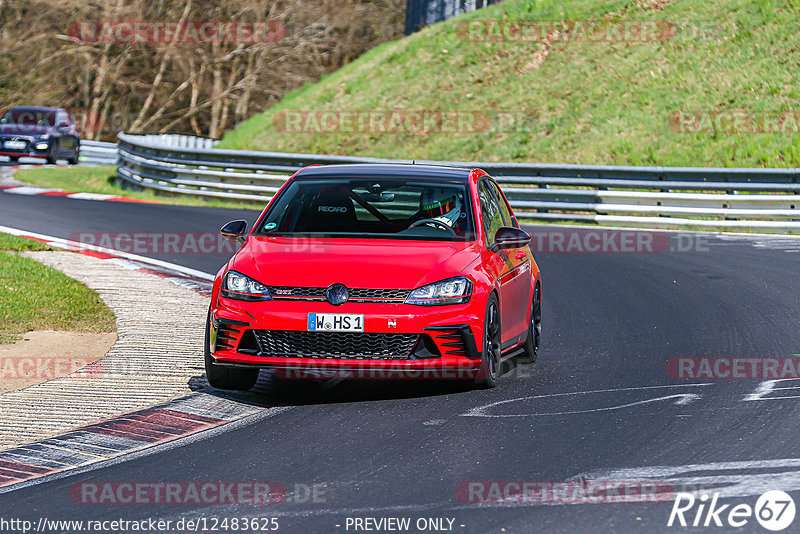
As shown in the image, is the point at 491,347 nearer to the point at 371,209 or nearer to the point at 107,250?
the point at 371,209

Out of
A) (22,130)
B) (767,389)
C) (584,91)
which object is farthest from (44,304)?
(22,130)

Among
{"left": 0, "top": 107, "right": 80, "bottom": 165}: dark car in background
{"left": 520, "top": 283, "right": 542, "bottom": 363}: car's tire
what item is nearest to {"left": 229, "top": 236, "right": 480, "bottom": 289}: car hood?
{"left": 520, "top": 283, "right": 542, "bottom": 363}: car's tire

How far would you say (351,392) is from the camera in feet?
28.1

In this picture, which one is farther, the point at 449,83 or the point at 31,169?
the point at 449,83

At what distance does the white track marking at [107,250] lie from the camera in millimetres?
14641

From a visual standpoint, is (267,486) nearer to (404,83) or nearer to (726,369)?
(726,369)

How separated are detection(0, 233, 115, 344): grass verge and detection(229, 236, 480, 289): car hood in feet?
9.93

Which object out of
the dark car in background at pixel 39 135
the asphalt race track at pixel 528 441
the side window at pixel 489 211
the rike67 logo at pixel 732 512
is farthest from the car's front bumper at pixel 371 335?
the dark car in background at pixel 39 135

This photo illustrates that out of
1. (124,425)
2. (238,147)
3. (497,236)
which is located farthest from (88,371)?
(238,147)

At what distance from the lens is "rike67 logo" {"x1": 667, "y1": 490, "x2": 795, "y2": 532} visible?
521 centimetres

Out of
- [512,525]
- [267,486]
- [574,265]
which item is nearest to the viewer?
[512,525]

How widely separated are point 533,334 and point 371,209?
1660 mm

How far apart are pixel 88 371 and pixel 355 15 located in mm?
48364

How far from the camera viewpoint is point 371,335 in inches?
309
